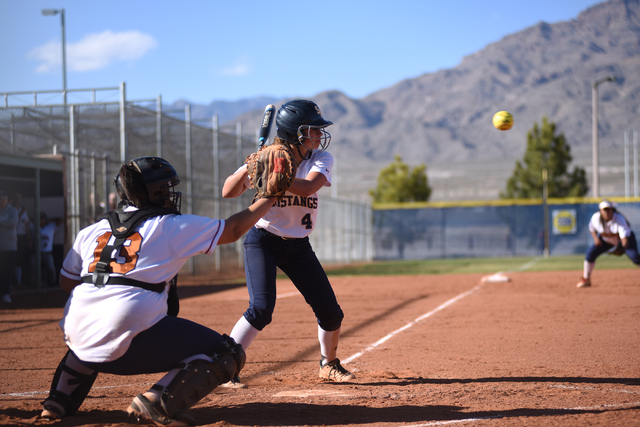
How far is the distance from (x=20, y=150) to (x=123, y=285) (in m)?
→ 14.3

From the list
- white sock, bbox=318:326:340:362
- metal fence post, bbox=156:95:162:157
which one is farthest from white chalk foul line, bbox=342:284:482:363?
metal fence post, bbox=156:95:162:157

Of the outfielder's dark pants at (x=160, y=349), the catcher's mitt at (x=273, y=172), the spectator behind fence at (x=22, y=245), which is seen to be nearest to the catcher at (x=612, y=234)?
the catcher's mitt at (x=273, y=172)

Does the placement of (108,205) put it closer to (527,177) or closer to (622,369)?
(622,369)

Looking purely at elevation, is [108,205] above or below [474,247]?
above

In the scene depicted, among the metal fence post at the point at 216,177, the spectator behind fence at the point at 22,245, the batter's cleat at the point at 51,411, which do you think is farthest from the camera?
the metal fence post at the point at 216,177

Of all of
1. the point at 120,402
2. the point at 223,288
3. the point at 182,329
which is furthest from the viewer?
the point at 223,288

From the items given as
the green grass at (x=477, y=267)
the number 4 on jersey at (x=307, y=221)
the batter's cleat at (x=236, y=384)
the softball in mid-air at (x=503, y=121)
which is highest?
the softball in mid-air at (x=503, y=121)

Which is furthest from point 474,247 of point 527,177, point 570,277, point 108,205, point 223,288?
point 108,205

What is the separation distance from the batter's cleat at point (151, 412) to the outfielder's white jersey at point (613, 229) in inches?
408

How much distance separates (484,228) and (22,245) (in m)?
23.5

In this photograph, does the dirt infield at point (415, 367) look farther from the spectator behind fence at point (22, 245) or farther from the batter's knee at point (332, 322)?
the spectator behind fence at point (22, 245)

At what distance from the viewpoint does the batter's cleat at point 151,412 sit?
10.7 feet

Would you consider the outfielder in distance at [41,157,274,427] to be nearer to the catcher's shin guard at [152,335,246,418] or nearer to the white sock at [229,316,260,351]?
the catcher's shin guard at [152,335,246,418]

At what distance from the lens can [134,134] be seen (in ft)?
55.3
